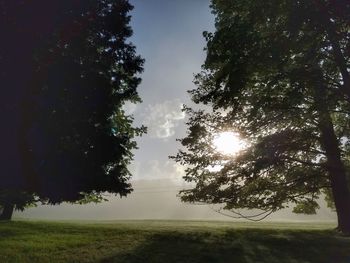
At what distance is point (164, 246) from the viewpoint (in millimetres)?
16516

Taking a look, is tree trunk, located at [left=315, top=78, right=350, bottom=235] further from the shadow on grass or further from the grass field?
the shadow on grass

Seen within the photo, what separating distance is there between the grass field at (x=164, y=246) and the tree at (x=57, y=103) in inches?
81.0

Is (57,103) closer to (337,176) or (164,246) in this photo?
(164,246)

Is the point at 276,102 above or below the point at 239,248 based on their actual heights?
above

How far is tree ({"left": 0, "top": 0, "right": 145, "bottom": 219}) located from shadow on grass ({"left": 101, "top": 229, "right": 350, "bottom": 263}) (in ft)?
10.2

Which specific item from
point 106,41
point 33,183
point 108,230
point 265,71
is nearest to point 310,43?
point 265,71

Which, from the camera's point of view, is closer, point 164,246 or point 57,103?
point 57,103

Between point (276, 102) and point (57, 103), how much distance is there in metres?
8.33

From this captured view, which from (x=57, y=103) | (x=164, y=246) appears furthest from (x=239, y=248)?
(x=57, y=103)

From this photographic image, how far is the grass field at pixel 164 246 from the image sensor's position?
1474 centimetres

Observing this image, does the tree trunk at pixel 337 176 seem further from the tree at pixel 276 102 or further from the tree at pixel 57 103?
the tree at pixel 57 103

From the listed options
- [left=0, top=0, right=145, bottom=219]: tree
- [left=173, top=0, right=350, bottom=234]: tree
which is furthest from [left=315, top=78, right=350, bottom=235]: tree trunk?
[left=0, top=0, right=145, bottom=219]: tree

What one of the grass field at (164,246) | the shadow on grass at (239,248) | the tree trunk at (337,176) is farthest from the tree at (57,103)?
the tree trunk at (337,176)

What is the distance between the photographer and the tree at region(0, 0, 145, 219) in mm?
14602
